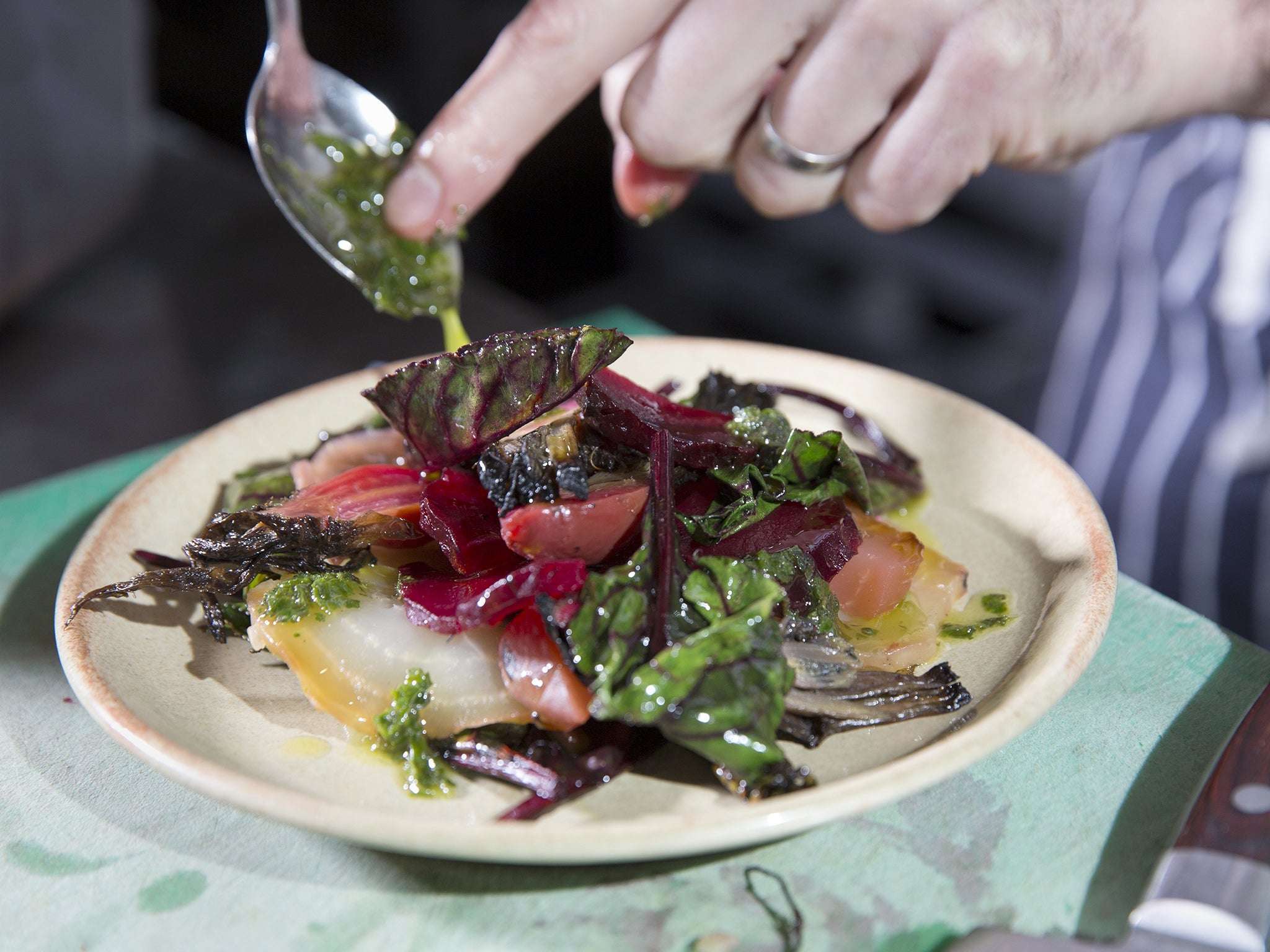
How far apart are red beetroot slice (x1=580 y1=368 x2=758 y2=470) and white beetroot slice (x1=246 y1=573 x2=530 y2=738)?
348 mm

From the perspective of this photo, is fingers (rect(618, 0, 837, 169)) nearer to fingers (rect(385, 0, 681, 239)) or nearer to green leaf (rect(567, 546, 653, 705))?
fingers (rect(385, 0, 681, 239))

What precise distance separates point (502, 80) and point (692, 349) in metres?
0.66

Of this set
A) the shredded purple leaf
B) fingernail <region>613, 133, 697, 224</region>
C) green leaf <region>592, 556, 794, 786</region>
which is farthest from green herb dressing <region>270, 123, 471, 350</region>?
green leaf <region>592, 556, 794, 786</region>

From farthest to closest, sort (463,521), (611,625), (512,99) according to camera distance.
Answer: (512,99) < (463,521) < (611,625)

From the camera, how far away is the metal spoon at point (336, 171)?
6.88 feet

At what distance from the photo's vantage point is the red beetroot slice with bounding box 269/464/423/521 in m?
1.55

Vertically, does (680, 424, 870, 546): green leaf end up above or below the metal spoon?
above

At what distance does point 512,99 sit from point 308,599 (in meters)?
1.04

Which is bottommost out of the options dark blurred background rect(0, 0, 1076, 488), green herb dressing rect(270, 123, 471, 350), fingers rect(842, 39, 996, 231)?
dark blurred background rect(0, 0, 1076, 488)

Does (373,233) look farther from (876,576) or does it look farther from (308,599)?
(876,576)

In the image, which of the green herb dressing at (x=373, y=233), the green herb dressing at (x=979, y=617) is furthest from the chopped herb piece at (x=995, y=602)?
the green herb dressing at (x=373, y=233)

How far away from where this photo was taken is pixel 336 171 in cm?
212

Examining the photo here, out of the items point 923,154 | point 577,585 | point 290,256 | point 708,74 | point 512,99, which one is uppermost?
point 923,154

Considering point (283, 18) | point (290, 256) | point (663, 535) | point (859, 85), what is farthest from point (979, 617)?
point (290, 256)
